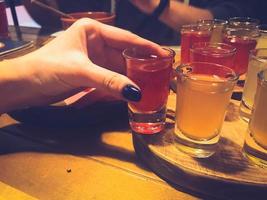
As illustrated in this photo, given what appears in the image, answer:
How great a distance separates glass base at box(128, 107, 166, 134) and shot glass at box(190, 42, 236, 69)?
0.78 ft

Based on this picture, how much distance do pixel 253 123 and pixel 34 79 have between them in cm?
51

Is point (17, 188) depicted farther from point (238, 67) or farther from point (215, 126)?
point (238, 67)

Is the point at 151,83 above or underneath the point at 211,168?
above

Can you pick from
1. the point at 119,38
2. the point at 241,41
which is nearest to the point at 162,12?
the point at 241,41

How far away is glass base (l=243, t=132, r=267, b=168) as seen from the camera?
631mm

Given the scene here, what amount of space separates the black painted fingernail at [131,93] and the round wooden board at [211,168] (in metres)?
0.13

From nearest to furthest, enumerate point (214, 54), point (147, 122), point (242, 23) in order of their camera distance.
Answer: point (147, 122) < point (214, 54) < point (242, 23)

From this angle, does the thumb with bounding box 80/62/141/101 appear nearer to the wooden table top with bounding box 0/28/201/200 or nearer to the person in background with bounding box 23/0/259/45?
the wooden table top with bounding box 0/28/201/200

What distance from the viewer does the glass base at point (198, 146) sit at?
2.19 ft

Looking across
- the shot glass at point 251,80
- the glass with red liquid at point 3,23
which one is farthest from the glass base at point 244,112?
the glass with red liquid at point 3,23

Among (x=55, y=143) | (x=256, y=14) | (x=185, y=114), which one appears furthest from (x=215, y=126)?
(x=256, y=14)

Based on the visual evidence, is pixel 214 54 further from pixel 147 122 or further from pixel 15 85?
pixel 15 85

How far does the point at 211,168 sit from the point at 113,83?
0.26 metres

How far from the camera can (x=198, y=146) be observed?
2.20ft
